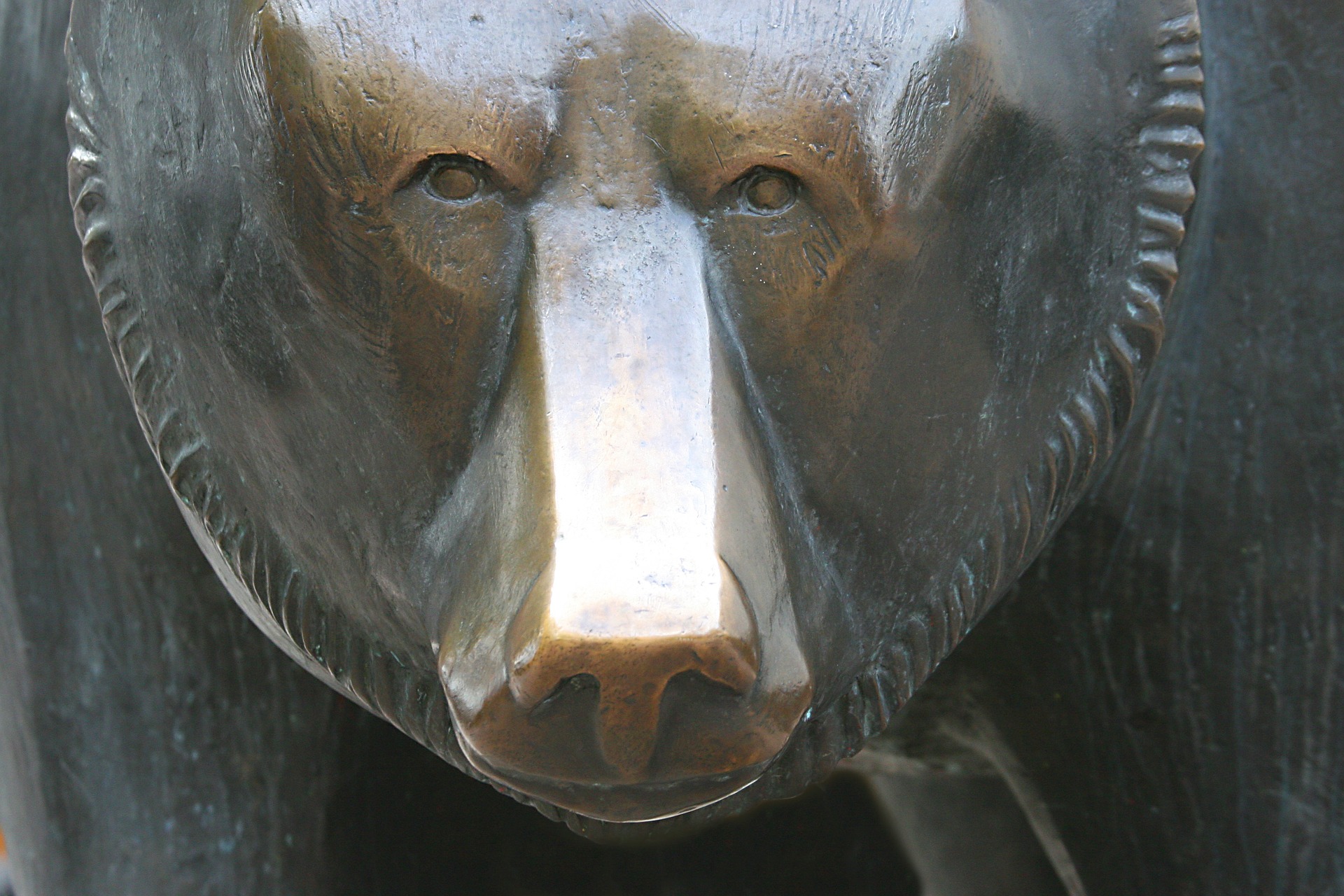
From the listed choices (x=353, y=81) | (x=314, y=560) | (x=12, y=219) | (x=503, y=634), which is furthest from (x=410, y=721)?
(x=12, y=219)

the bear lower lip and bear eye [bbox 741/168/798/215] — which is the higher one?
bear eye [bbox 741/168/798/215]

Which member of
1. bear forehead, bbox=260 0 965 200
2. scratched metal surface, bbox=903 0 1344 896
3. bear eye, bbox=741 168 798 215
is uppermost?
bear forehead, bbox=260 0 965 200

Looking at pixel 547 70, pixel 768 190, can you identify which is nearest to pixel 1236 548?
pixel 768 190

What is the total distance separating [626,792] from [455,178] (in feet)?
1.05

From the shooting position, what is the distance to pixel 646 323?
83cm

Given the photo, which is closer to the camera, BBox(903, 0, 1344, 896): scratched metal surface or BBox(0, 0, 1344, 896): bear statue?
BBox(0, 0, 1344, 896): bear statue

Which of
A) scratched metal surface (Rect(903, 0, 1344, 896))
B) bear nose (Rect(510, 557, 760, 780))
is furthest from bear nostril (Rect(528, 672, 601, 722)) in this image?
scratched metal surface (Rect(903, 0, 1344, 896))

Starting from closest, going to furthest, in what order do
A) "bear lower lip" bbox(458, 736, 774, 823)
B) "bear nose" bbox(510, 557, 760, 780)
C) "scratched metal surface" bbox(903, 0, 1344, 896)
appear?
"bear nose" bbox(510, 557, 760, 780) → "bear lower lip" bbox(458, 736, 774, 823) → "scratched metal surface" bbox(903, 0, 1344, 896)

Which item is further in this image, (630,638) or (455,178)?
(455,178)

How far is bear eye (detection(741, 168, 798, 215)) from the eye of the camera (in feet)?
2.83

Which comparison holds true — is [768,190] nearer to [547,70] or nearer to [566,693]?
[547,70]

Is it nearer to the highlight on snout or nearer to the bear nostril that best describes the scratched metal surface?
the highlight on snout

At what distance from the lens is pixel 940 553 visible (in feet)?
3.36

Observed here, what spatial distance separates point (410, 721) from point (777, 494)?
12.7 inches
